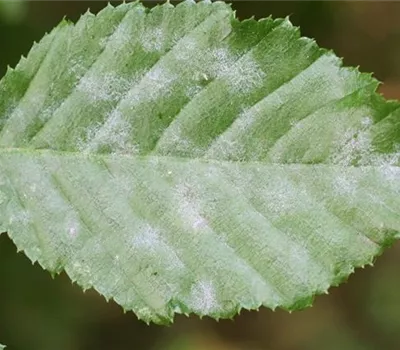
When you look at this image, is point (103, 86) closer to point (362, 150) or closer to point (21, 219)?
point (21, 219)

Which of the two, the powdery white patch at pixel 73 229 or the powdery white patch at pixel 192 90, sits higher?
the powdery white patch at pixel 192 90

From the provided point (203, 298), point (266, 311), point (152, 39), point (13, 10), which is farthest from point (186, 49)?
point (266, 311)

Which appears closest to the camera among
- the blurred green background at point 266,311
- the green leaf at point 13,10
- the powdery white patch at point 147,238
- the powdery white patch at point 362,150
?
the powdery white patch at point 362,150

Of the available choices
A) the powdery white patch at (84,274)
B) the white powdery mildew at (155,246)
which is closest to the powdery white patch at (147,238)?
the white powdery mildew at (155,246)

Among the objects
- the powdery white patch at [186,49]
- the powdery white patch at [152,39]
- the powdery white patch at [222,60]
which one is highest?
the powdery white patch at [222,60]

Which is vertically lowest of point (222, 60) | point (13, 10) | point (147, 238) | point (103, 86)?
point (13, 10)

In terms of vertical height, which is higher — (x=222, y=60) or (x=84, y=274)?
(x=222, y=60)

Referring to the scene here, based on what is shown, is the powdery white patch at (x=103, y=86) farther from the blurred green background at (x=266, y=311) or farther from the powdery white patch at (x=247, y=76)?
the blurred green background at (x=266, y=311)
